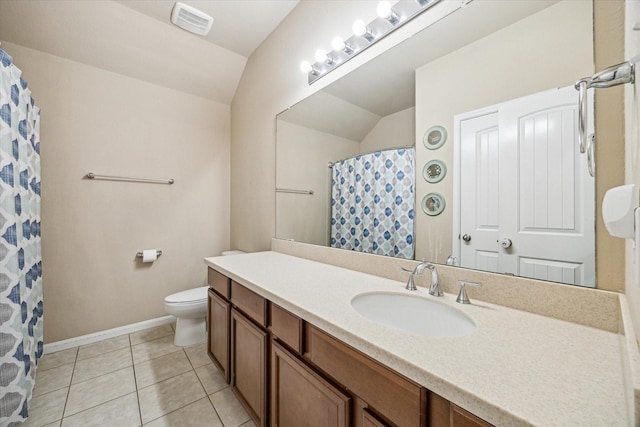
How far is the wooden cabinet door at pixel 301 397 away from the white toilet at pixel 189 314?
1245mm

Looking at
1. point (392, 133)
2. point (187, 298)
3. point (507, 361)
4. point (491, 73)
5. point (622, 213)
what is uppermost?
point (491, 73)

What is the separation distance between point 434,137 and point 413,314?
752mm

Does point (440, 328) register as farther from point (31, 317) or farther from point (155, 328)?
point (155, 328)

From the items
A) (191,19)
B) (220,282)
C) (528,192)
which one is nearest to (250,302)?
(220,282)

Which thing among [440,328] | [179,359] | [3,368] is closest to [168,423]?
[179,359]

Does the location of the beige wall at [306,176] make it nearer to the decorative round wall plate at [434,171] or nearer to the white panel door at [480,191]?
the decorative round wall plate at [434,171]

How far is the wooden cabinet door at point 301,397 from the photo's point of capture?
0.73 m

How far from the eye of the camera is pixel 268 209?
7.16 feet

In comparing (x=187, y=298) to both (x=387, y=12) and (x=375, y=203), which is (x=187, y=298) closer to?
(x=375, y=203)

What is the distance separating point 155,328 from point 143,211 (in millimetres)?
1135

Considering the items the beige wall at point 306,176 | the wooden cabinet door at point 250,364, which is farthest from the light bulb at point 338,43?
the wooden cabinet door at point 250,364

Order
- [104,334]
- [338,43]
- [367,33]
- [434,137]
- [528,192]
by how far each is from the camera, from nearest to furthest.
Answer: [528,192]
[434,137]
[367,33]
[338,43]
[104,334]

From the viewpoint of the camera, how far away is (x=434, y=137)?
3.54 ft

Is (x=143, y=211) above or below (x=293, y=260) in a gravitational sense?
above
